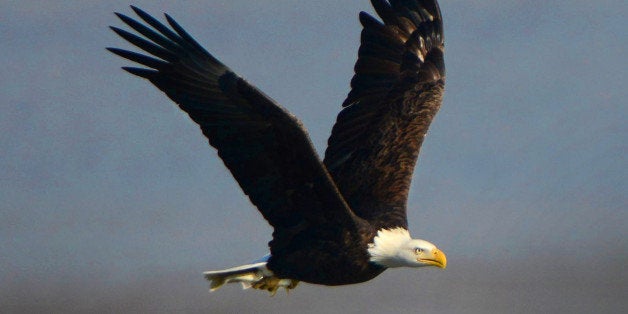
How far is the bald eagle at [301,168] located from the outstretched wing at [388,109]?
0.5 inches

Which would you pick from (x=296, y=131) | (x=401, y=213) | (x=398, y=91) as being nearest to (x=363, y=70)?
(x=398, y=91)

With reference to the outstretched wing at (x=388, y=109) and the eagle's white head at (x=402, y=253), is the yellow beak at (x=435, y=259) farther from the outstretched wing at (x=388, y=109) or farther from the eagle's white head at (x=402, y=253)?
the outstretched wing at (x=388, y=109)

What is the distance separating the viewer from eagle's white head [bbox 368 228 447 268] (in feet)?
38.7

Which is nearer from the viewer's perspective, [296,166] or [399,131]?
[296,166]

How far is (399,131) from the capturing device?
43.0ft

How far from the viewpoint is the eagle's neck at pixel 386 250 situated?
1179 cm

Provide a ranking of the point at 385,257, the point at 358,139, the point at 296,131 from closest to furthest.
A: the point at 296,131, the point at 385,257, the point at 358,139

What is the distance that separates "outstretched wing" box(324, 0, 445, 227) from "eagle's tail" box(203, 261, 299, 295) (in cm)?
96

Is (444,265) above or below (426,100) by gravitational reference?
below

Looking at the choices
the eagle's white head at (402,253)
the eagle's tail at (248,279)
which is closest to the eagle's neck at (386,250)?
the eagle's white head at (402,253)

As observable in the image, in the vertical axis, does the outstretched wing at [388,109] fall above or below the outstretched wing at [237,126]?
above

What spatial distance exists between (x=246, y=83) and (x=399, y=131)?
7.64ft

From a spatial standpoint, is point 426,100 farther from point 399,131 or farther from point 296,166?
point 296,166

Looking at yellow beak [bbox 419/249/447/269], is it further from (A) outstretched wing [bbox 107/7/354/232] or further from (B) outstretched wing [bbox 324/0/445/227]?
(A) outstretched wing [bbox 107/7/354/232]
